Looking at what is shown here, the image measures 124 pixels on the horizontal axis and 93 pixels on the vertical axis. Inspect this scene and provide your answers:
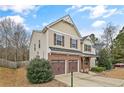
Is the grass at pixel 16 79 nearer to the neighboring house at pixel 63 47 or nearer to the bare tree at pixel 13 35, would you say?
the bare tree at pixel 13 35

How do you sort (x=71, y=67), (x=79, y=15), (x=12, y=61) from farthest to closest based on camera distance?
(x=71, y=67) → (x=79, y=15) → (x=12, y=61)

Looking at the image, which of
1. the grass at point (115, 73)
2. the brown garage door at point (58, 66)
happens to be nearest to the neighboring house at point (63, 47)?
the brown garage door at point (58, 66)

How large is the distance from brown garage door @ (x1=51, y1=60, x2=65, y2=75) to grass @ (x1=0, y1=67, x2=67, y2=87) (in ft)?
1.83

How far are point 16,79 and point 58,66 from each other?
5.12 feet

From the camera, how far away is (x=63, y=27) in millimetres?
7961

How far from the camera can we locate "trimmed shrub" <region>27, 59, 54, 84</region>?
7113 mm

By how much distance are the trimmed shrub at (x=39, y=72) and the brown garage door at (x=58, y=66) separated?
0.25m

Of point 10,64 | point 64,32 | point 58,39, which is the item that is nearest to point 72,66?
point 58,39

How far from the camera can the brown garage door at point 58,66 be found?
7.54 metres

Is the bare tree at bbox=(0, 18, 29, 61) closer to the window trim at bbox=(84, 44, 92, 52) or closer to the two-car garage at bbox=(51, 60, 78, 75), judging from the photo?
the two-car garage at bbox=(51, 60, 78, 75)

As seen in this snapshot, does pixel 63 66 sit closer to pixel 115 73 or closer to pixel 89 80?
pixel 89 80
